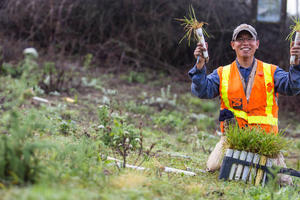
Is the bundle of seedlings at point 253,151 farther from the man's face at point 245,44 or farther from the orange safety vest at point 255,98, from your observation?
the man's face at point 245,44

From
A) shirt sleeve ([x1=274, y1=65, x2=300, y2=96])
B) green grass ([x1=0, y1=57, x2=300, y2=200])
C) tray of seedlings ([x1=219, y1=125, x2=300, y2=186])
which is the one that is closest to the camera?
green grass ([x1=0, y1=57, x2=300, y2=200])

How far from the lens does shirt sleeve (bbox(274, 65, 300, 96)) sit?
399cm

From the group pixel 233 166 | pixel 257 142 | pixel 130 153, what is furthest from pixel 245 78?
pixel 130 153

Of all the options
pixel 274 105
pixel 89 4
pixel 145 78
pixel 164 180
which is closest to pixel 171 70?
pixel 145 78

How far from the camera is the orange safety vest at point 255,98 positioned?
4.26 meters

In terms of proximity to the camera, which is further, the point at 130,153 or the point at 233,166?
the point at 130,153

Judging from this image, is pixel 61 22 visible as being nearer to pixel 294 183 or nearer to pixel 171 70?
pixel 171 70

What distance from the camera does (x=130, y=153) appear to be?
14.4 ft

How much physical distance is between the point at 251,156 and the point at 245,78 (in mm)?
1091

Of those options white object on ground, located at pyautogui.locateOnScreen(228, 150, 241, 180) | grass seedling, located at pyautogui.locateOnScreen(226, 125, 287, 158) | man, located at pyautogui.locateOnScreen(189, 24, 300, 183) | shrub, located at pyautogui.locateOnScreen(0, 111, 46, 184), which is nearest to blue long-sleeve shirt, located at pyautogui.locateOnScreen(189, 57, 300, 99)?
man, located at pyautogui.locateOnScreen(189, 24, 300, 183)

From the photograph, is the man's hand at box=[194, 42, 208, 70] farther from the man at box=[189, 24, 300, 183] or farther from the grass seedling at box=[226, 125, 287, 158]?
the grass seedling at box=[226, 125, 287, 158]

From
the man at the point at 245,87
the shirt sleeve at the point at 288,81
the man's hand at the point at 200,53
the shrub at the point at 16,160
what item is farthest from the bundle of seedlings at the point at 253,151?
the shrub at the point at 16,160

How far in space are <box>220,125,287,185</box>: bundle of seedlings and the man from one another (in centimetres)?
37

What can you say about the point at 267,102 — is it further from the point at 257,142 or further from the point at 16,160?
the point at 16,160
